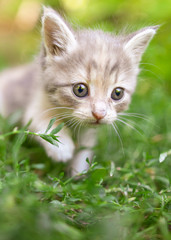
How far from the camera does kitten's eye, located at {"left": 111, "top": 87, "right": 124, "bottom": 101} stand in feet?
7.45

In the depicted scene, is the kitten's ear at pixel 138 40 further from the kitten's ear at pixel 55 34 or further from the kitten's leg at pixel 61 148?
the kitten's leg at pixel 61 148

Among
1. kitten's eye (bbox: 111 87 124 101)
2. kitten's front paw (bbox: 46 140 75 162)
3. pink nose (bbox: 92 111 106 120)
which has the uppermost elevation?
kitten's eye (bbox: 111 87 124 101)

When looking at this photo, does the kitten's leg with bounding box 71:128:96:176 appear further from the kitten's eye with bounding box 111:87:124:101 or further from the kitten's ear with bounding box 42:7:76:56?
the kitten's ear with bounding box 42:7:76:56

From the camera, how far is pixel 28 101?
3.01 metres

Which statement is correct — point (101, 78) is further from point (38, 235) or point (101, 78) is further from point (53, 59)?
point (38, 235)

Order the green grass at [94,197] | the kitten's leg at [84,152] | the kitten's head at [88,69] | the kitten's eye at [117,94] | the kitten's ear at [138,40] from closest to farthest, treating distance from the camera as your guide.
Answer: the green grass at [94,197], the kitten's head at [88,69], the kitten's eye at [117,94], the kitten's ear at [138,40], the kitten's leg at [84,152]

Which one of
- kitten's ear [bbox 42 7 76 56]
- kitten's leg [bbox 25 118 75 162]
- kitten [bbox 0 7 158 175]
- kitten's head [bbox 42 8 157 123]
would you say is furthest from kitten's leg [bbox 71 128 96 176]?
kitten's ear [bbox 42 7 76 56]

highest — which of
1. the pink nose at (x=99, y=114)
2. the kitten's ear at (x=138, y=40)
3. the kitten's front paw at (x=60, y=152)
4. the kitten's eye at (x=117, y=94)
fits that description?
the kitten's ear at (x=138, y=40)

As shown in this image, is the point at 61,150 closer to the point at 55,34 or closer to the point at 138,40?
the point at 55,34

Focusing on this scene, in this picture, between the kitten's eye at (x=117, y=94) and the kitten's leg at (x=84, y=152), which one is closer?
the kitten's eye at (x=117, y=94)

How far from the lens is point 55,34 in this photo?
230 centimetres

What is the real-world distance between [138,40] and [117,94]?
1.74 ft

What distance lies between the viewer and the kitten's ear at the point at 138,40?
240 cm

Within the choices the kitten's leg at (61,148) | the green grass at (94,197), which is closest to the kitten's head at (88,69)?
the kitten's leg at (61,148)
